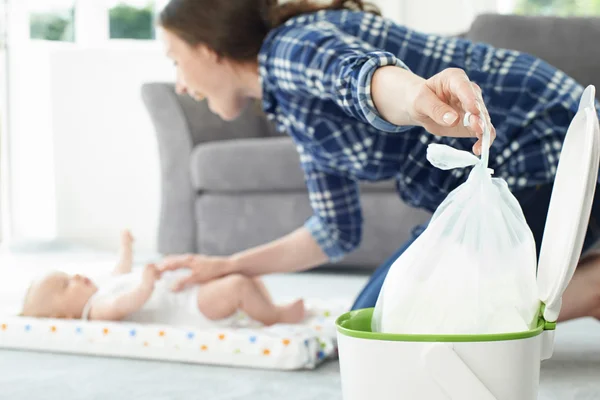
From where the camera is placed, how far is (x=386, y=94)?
88 centimetres

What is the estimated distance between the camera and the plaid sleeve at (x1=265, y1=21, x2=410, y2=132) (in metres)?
0.92

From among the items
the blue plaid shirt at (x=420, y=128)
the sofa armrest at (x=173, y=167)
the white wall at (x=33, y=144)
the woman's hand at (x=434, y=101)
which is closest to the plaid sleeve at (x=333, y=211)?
the blue plaid shirt at (x=420, y=128)

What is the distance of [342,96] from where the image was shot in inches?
38.3

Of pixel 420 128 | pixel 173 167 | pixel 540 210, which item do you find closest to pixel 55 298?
pixel 420 128

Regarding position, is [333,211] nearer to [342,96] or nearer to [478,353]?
[342,96]

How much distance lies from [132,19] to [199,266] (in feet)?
10.2

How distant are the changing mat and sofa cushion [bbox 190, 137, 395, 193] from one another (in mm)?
1134

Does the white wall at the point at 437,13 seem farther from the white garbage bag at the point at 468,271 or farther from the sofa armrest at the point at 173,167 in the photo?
the white garbage bag at the point at 468,271

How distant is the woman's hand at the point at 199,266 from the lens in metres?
1.60

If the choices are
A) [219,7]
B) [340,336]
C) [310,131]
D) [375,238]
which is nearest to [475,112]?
[340,336]

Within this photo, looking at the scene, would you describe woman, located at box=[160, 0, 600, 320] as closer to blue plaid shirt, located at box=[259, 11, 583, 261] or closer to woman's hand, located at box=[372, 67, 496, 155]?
blue plaid shirt, located at box=[259, 11, 583, 261]

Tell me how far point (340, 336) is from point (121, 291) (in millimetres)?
Result: 1030

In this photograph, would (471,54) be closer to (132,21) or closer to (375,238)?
(375,238)

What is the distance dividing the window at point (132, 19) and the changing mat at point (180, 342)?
3021 millimetres
